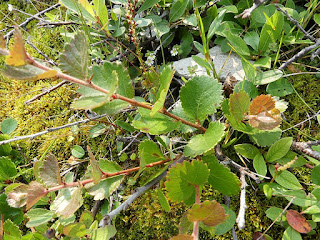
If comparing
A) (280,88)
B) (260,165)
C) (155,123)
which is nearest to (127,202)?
(155,123)

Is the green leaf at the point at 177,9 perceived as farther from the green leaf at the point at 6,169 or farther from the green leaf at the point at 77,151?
the green leaf at the point at 6,169

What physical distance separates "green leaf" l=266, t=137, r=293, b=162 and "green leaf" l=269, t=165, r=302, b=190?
0.24ft

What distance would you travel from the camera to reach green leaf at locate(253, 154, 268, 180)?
4.14 feet

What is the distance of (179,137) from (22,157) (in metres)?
0.95

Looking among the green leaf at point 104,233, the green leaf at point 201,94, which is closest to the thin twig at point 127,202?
the green leaf at point 104,233

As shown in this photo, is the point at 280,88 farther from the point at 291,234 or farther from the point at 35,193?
the point at 35,193

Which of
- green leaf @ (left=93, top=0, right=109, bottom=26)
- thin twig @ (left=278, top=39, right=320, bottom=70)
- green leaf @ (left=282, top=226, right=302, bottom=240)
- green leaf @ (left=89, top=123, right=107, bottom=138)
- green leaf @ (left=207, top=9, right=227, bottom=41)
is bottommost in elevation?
green leaf @ (left=282, top=226, right=302, bottom=240)

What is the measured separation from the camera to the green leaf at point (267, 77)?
1384mm

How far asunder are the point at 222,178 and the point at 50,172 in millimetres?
658

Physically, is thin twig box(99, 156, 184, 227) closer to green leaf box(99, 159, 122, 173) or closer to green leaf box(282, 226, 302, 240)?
green leaf box(99, 159, 122, 173)

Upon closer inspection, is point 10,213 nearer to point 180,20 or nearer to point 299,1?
point 180,20

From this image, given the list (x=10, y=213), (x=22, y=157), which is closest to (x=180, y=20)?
(x=22, y=157)

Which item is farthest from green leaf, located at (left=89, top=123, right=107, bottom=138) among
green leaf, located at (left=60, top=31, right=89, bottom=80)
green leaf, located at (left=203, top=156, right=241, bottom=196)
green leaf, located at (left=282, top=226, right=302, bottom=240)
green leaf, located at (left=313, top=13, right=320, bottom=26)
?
green leaf, located at (left=313, top=13, right=320, bottom=26)

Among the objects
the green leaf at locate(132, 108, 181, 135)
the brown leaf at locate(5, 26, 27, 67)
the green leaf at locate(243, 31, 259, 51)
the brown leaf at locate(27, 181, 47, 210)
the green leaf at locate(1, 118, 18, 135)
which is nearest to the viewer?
the brown leaf at locate(5, 26, 27, 67)
